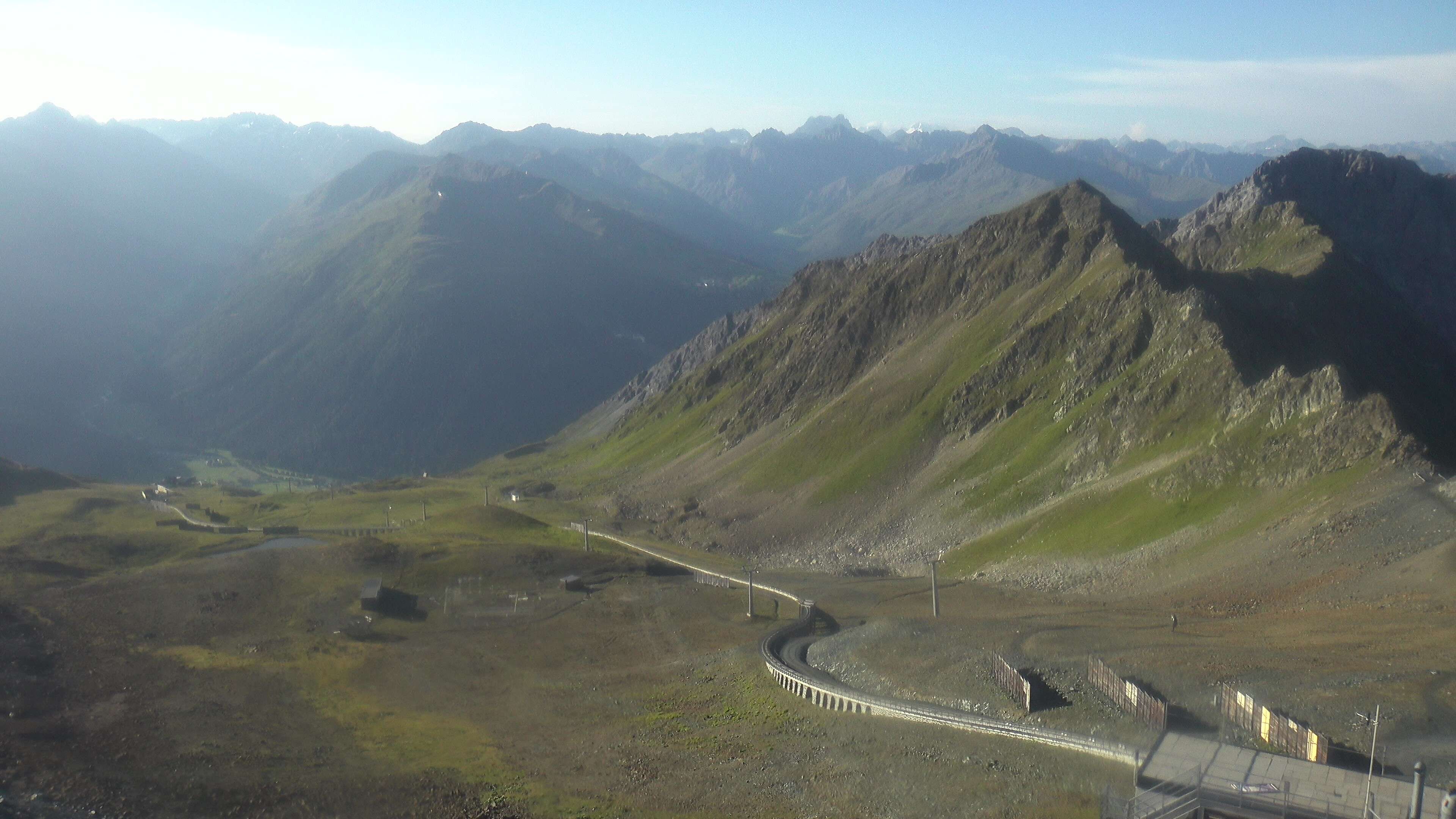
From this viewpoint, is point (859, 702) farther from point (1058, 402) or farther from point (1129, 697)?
point (1058, 402)

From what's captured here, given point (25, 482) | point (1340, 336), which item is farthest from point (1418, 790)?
point (25, 482)

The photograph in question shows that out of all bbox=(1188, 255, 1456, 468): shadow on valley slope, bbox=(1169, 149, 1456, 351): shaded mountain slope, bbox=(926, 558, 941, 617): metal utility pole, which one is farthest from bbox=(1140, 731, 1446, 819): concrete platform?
bbox=(1169, 149, 1456, 351): shaded mountain slope

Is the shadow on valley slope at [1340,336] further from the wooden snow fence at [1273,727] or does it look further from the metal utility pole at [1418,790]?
the metal utility pole at [1418,790]

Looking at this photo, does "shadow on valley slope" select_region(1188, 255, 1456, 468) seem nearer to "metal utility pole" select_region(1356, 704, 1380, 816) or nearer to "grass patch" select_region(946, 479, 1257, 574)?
"grass patch" select_region(946, 479, 1257, 574)

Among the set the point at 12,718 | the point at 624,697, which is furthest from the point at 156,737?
the point at 624,697

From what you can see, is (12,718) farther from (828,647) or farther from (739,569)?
(739,569)

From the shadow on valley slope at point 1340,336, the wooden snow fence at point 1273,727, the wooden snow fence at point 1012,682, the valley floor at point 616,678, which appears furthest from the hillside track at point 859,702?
the shadow on valley slope at point 1340,336

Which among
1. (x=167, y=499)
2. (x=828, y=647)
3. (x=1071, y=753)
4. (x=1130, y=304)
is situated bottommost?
(x=167, y=499)
